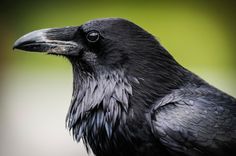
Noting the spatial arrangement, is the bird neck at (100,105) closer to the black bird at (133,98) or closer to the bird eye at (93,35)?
the black bird at (133,98)

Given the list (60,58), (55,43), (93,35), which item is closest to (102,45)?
(93,35)

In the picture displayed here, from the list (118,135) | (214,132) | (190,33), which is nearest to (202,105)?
(214,132)

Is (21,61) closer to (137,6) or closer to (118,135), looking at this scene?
(137,6)

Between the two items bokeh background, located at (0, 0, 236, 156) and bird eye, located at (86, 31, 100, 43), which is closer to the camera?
bird eye, located at (86, 31, 100, 43)

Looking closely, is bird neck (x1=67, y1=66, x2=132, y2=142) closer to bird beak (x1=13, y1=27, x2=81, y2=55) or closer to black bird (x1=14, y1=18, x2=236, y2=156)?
black bird (x1=14, y1=18, x2=236, y2=156)

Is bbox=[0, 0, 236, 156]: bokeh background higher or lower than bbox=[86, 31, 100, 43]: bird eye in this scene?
lower

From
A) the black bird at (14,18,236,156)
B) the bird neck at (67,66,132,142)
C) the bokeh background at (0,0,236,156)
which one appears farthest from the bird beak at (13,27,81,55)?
the bokeh background at (0,0,236,156)

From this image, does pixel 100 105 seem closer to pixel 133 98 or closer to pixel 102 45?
pixel 133 98
